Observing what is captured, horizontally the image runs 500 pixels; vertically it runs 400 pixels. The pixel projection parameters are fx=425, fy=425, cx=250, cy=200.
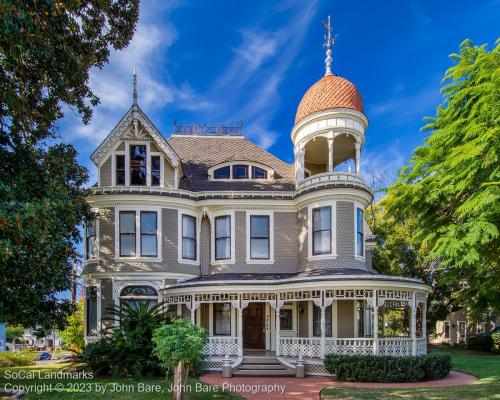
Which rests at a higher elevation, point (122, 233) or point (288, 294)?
point (122, 233)

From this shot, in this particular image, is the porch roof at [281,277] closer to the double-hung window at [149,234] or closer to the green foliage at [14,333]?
the double-hung window at [149,234]

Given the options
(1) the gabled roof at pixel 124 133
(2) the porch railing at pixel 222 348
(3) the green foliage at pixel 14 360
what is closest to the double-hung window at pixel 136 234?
(1) the gabled roof at pixel 124 133

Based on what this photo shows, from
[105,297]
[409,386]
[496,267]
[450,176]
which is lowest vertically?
[409,386]

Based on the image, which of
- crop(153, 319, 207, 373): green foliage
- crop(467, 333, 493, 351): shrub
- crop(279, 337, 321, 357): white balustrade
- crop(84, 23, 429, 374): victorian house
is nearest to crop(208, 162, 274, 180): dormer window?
crop(84, 23, 429, 374): victorian house

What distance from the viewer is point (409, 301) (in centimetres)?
1688

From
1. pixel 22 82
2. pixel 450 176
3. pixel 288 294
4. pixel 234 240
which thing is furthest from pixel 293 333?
pixel 22 82

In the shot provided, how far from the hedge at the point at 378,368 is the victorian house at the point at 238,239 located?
1551mm

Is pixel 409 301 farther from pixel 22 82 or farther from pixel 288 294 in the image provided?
pixel 22 82

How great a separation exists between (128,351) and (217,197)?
25.9ft

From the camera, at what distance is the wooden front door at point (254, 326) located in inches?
762

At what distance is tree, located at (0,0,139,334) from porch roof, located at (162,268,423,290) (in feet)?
17.9

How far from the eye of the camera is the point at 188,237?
20.0 metres

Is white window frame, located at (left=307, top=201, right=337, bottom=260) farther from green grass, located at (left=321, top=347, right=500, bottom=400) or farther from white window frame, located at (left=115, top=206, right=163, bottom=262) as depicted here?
white window frame, located at (left=115, top=206, right=163, bottom=262)

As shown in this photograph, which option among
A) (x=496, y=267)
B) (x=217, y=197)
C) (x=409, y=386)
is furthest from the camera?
(x=217, y=197)
